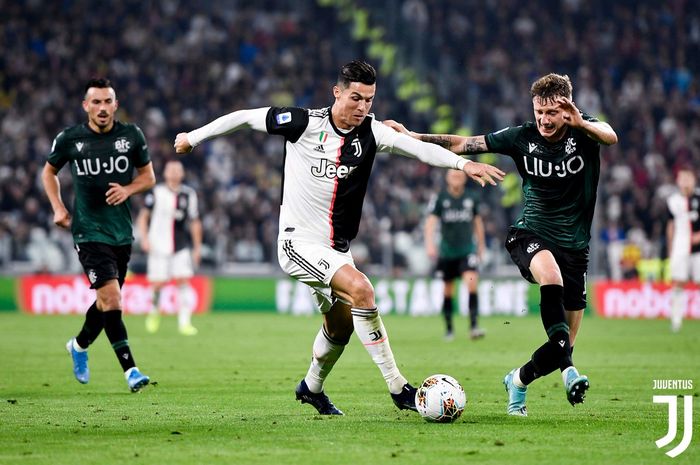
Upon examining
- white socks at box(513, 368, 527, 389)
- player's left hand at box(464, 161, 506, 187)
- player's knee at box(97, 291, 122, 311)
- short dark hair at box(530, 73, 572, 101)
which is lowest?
white socks at box(513, 368, 527, 389)

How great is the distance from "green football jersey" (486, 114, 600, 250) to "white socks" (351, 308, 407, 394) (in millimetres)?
1515

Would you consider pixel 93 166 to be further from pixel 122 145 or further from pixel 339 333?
pixel 339 333

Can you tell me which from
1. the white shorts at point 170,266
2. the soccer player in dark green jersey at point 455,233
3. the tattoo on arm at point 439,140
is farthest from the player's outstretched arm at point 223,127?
the white shorts at point 170,266

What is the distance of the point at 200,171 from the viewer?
1123 inches

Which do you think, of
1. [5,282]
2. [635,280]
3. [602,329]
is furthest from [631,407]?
[5,282]

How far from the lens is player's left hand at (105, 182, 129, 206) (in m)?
10.5

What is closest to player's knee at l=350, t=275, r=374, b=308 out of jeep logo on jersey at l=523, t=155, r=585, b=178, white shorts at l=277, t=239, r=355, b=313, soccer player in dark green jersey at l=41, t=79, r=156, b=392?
white shorts at l=277, t=239, r=355, b=313

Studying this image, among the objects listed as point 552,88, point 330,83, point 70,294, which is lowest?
point 70,294

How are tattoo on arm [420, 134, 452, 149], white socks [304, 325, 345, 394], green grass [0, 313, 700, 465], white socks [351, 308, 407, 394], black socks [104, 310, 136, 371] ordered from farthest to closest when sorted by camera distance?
1. black socks [104, 310, 136, 371]
2. tattoo on arm [420, 134, 452, 149]
3. white socks [304, 325, 345, 394]
4. white socks [351, 308, 407, 394]
5. green grass [0, 313, 700, 465]

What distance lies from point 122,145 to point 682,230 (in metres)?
12.2

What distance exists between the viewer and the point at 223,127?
829 cm

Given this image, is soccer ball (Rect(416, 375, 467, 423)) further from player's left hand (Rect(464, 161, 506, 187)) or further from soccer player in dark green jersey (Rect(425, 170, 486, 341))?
soccer player in dark green jersey (Rect(425, 170, 486, 341))

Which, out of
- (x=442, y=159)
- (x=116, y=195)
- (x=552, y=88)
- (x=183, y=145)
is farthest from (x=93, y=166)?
(x=552, y=88)

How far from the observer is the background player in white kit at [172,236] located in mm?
19375
